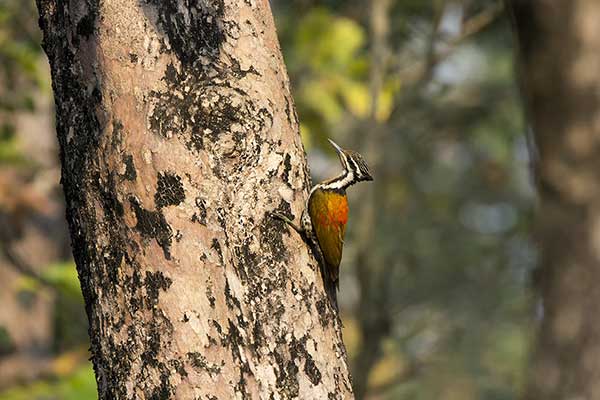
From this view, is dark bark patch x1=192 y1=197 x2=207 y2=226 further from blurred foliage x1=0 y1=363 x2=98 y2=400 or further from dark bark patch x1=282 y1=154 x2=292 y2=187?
blurred foliage x1=0 y1=363 x2=98 y2=400

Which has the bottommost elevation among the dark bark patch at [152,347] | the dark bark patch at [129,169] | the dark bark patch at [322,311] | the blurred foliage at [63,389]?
the dark bark patch at [152,347]

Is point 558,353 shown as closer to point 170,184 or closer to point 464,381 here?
point 170,184

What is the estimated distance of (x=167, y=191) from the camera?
7.74 feet

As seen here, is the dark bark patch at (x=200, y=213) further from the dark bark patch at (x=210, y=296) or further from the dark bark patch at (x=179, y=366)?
the dark bark patch at (x=179, y=366)

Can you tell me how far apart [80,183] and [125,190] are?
0.49ft

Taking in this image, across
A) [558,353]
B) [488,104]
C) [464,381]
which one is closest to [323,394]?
[558,353]

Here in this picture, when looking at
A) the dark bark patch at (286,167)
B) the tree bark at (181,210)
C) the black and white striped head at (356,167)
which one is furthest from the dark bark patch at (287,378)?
the black and white striped head at (356,167)

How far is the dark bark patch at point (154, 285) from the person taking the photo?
231cm

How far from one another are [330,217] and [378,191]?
479 centimetres

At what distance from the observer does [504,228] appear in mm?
14914

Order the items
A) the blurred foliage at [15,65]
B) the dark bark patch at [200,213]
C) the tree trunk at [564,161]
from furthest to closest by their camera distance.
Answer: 1. the blurred foliage at [15,65]
2. the tree trunk at [564,161]
3. the dark bark patch at [200,213]

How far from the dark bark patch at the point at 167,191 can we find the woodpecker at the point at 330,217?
0.34 meters

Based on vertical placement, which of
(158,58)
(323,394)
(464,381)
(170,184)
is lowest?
(323,394)

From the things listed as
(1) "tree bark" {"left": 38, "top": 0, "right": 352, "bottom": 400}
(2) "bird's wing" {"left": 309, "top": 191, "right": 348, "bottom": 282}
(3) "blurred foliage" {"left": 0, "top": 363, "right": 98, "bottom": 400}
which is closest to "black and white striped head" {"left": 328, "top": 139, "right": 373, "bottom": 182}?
(2) "bird's wing" {"left": 309, "top": 191, "right": 348, "bottom": 282}
